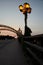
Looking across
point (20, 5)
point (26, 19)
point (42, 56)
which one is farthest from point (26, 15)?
point (42, 56)

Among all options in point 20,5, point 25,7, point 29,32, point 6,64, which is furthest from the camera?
point 20,5

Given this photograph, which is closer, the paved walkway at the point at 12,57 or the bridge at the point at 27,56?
the bridge at the point at 27,56

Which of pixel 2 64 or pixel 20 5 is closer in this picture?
pixel 2 64

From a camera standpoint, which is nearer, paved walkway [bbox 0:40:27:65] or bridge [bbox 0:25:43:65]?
bridge [bbox 0:25:43:65]

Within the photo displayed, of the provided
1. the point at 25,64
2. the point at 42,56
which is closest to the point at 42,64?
the point at 42,56

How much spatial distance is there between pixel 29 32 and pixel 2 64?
7.89 metres

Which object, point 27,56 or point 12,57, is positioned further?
point 27,56

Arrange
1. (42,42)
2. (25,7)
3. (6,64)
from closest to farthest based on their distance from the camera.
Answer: (42,42)
(6,64)
(25,7)

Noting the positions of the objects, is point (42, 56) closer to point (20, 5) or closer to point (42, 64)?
point (42, 64)

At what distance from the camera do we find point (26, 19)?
1628 cm

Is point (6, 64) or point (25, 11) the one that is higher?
point (25, 11)

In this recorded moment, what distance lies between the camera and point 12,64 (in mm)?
6531

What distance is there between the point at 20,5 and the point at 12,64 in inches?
457

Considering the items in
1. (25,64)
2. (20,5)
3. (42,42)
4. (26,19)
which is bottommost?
(25,64)
